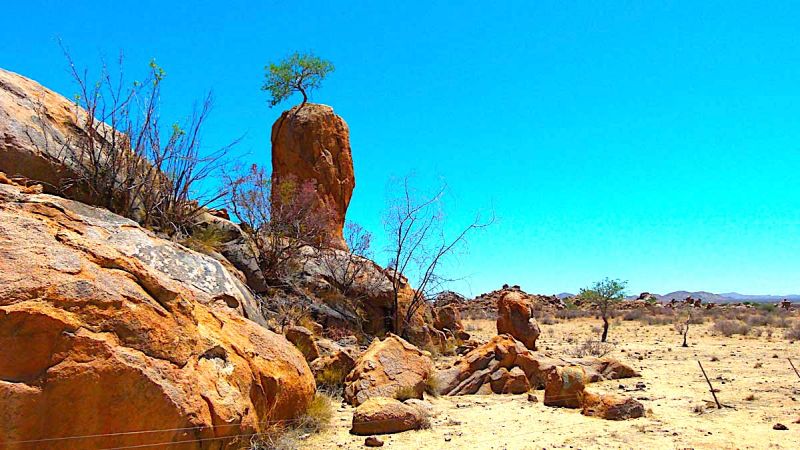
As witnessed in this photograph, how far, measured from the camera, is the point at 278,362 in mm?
6484

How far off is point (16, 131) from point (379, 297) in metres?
10.0

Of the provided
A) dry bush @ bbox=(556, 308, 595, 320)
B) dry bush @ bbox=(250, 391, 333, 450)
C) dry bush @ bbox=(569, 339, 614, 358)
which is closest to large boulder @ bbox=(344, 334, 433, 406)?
dry bush @ bbox=(250, 391, 333, 450)

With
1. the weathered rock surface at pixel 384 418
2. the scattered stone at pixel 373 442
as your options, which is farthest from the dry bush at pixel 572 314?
the scattered stone at pixel 373 442

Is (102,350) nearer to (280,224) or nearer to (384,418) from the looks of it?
(384,418)

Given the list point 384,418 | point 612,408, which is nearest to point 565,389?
point 612,408

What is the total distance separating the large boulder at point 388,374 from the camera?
8.79 meters

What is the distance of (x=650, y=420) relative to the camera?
773 cm

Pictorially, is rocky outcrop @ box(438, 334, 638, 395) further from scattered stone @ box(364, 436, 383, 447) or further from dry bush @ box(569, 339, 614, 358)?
dry bush @ box(569, 339, 614, 358)

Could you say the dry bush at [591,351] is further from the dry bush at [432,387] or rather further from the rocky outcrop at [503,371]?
the dry bush at [432,387]

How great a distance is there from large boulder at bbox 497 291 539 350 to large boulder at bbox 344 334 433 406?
558 cm

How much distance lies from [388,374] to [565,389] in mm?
2932

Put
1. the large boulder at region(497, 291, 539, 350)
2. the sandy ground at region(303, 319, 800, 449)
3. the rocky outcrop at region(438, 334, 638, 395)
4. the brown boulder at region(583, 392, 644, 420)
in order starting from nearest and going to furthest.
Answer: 1. the sandy ground at region(303, 319, 800, 449)
2. the brown boulder at region(583, 392, 644, 420)
3. the rocky outcrop at region(438, 334, 638, 395)
4. the large boulder at region(497, 291, 539, 350)

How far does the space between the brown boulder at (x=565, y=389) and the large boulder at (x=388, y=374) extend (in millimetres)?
2138

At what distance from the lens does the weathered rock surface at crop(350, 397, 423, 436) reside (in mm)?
7121
